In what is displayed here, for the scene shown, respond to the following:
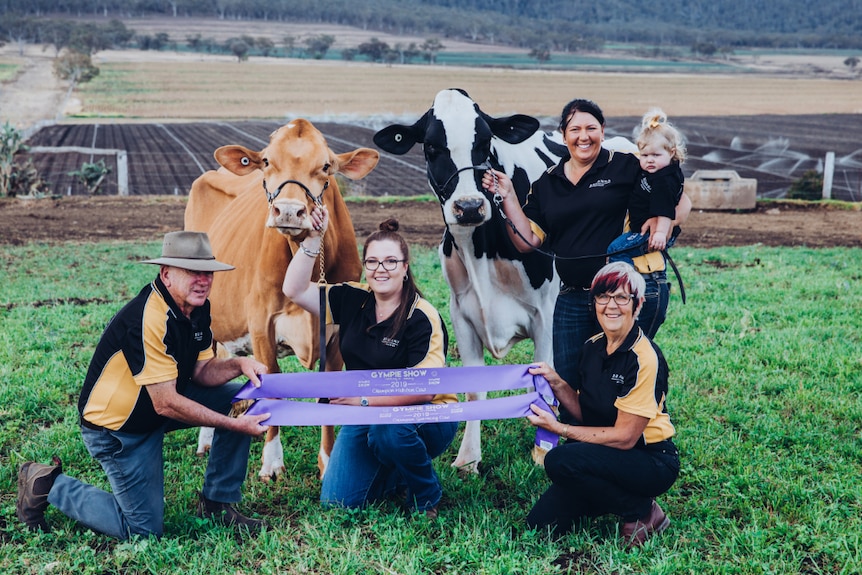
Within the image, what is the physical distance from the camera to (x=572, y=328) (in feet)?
15.8

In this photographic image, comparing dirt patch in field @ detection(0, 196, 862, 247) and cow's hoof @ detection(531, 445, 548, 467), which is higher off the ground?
cow's hoof @ detection(531, 445, 548, 467)

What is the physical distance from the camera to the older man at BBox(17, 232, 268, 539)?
407 cm

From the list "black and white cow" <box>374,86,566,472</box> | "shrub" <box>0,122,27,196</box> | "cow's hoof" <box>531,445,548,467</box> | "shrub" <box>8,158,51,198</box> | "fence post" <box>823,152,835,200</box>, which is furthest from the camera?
"fence post" <box>823,152,835,200</box>

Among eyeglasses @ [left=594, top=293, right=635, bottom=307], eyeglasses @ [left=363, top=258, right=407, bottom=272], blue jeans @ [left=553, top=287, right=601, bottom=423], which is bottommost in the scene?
blue jeans @ [left=553, top=287, right=601, bottom=423]

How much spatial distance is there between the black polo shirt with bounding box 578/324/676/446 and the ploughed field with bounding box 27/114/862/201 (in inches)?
866

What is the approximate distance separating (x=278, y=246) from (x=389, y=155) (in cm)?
3899

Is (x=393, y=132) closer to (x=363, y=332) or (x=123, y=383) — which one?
(x=363, y=332)

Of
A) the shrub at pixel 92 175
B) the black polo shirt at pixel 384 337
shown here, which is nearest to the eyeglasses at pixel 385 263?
the black polo shirt at pixel 384 337

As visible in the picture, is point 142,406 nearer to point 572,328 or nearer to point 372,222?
point 572,328

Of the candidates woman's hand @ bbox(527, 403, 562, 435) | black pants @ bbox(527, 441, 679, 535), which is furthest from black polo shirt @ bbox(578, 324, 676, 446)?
woman's hand @ bbox(527, 403, 562, 435)

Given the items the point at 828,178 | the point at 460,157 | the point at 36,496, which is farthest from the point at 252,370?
the point at 828,178

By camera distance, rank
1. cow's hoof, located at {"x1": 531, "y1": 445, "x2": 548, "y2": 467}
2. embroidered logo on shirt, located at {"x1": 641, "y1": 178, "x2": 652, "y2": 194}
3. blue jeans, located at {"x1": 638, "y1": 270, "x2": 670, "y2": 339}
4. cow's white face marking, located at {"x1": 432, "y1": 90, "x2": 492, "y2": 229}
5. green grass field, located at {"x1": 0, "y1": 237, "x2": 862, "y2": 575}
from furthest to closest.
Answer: cow's hoof, located at {"x1": 531, "y1": 445, "x2": 548, "y2": 467}
cow's white face marking, located at {"x1": 432, "y1": 90, "x2": 492, "y2": 229}
blue jeans, located at {"x1": 638, "y1": 270, "x2": 670, "y2": 339}
embroidered logo on shirt, located at {"x1": 641, "y1": 178, "x2": 652, "y2": 194}
green grass field, located at {"x1": 0, "y1": 237, "x2": 862, "y2": 575}

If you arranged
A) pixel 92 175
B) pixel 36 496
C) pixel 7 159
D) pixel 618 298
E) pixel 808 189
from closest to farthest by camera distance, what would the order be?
pixel 618 298, pixel 36 496, pixel 7 159, pixel 808 189, pixel 92 175

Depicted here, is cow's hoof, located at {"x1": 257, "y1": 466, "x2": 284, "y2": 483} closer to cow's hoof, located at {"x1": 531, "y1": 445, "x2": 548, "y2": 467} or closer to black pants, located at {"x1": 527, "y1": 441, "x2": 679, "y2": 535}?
cow's hoof, located at {"x1": 531, "y1": 445, "x2": 548, "y2": 467}
